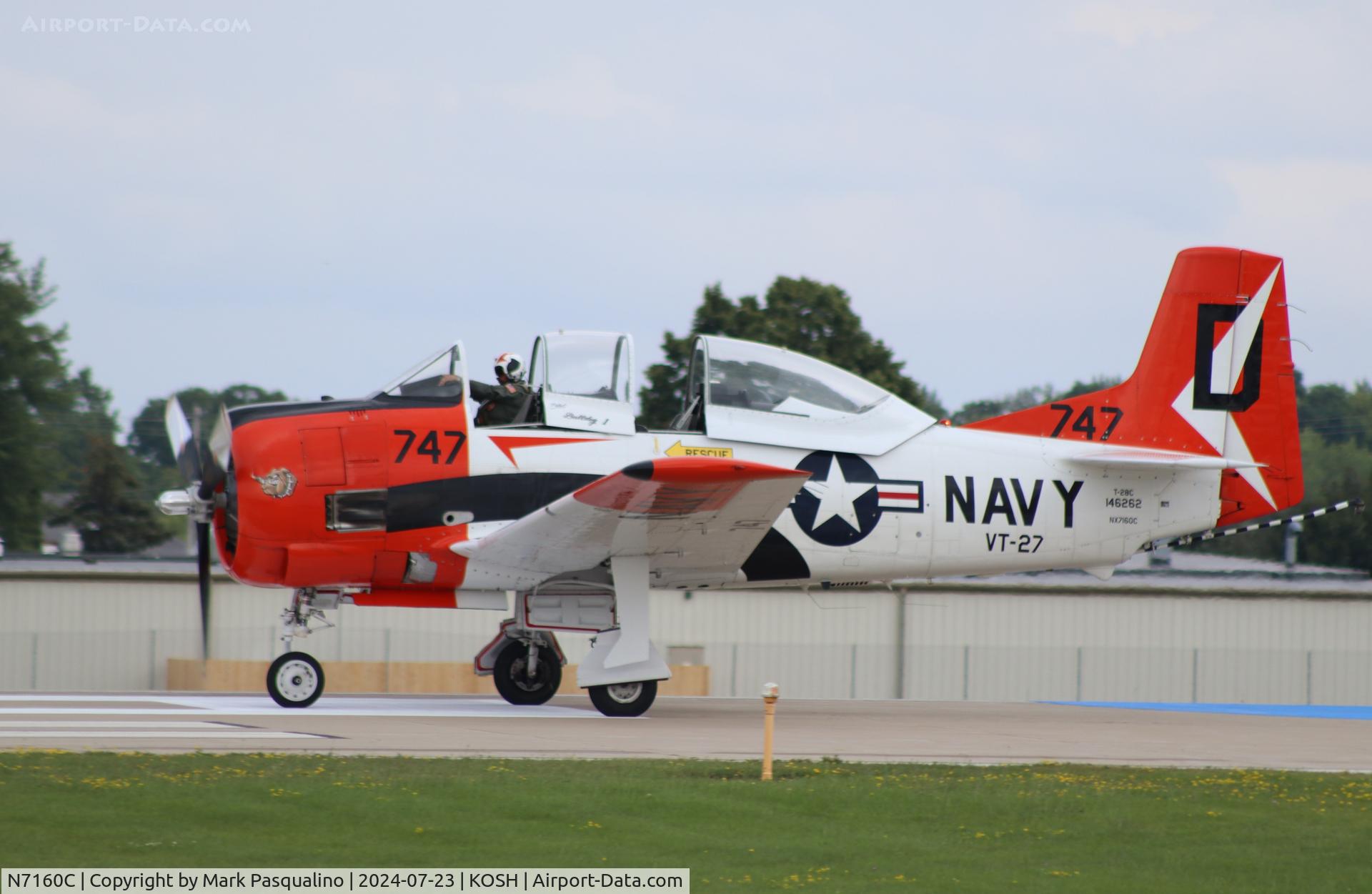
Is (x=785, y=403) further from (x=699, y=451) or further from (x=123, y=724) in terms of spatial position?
(x=123, y=724)

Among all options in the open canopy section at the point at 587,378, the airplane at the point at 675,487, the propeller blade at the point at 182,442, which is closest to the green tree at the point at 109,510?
the propeller blade at the point at 182,442

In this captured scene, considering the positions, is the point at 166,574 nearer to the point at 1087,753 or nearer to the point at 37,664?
the point at 37,664

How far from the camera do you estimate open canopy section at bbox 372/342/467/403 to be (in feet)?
47.3

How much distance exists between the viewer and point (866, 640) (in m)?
29.2

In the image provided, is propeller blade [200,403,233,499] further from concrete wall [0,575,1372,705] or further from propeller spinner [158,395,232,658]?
concrete wall [0,575,1372,705]

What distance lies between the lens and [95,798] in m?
8.36

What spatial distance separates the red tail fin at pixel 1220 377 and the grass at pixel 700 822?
7.11 meters

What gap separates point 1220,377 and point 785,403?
5574mm

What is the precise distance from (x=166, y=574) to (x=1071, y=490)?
62.9ft

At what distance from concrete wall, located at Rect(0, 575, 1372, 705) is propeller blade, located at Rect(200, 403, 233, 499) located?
1330cm

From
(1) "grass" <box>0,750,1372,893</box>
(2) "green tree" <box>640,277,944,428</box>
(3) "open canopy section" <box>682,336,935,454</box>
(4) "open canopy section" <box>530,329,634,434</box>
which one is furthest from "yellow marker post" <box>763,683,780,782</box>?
(2) "green tree" <box>640,277,944,428</box>

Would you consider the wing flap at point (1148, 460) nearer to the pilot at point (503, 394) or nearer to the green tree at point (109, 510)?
the pilot at point (503, 394)

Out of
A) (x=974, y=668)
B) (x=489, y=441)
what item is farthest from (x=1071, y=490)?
(x=974, y=668)

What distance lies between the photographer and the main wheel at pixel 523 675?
15.8m
